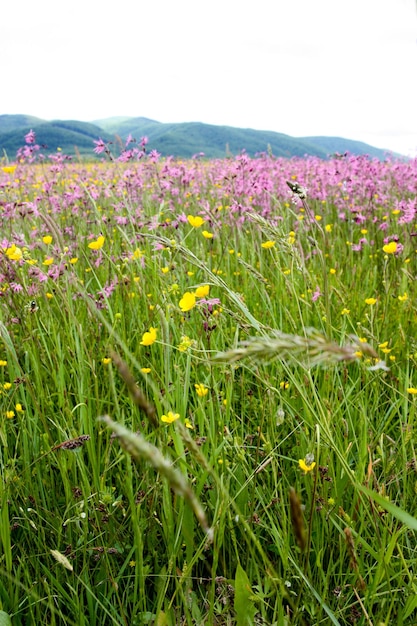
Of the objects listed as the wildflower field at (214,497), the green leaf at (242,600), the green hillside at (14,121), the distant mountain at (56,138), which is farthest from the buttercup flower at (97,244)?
the green hillside at (14,121)

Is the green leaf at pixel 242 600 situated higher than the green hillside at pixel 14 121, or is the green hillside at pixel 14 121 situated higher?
the green hillside at pixel 14 121

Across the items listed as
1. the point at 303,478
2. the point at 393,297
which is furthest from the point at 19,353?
the point at 393,297

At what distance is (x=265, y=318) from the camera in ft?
7.47

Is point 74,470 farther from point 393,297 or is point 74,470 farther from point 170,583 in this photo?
point 393,297

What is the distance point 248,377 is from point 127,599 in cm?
103

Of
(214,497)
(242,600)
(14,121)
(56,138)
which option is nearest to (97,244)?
(214,497)

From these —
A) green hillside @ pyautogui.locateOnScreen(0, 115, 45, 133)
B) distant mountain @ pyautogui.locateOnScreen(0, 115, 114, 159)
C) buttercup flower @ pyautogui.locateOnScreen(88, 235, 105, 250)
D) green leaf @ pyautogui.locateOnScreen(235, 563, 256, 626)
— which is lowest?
green leaf @ pyautogui.locateOnScreen(235, 563, 256, 626)

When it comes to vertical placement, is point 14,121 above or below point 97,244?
above

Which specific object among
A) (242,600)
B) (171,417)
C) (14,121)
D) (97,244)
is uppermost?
(14,121)

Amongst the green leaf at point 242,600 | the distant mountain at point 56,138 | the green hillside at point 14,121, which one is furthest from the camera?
the green hillside at point 14,121

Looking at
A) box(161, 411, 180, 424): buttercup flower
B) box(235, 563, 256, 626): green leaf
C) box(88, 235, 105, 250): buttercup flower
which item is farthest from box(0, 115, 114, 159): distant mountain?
box(235, 563, 256, 626): green leaf

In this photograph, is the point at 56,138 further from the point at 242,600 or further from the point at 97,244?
the point at 242,600

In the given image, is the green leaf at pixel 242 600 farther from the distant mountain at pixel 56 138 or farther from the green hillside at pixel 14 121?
the green hillside at pixel 14 121

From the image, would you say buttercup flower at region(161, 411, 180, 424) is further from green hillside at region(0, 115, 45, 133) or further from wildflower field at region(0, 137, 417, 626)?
green hillside at region(0, 115, 45, 133)
